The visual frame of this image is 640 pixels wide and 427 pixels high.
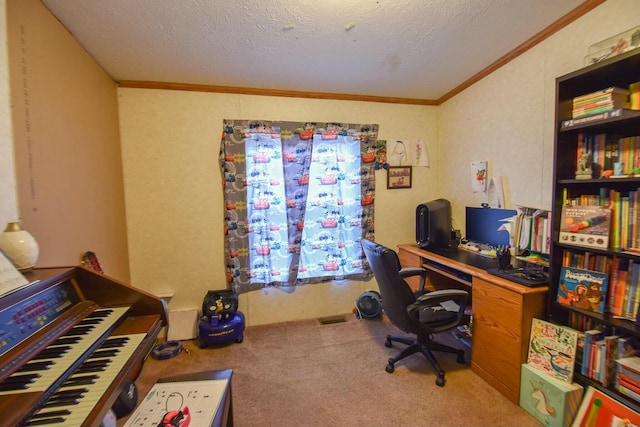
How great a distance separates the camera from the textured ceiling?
5.06 feet

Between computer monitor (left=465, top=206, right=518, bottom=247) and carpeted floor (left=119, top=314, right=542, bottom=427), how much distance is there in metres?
0.98

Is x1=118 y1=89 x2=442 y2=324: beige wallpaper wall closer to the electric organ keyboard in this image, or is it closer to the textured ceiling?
the textured ceiling

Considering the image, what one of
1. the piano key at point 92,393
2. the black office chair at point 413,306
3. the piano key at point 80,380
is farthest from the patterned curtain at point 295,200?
the piano key at point 80,380

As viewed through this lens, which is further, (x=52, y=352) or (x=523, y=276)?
(x=523, y=276)

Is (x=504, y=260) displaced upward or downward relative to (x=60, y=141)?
downward

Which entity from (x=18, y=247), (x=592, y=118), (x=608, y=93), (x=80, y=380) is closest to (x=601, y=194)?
(x=592, y=118)

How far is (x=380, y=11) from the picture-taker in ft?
5.18

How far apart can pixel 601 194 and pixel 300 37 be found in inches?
79.6

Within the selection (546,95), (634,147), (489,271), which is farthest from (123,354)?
(546,95)

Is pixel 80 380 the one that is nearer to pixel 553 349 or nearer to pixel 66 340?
pixel 66 340

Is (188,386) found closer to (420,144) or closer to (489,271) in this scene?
(489,271)

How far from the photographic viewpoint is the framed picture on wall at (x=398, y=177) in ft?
9.67

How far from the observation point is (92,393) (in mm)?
791

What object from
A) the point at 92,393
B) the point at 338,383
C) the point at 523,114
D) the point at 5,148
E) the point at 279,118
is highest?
Result: the point at 279,118
